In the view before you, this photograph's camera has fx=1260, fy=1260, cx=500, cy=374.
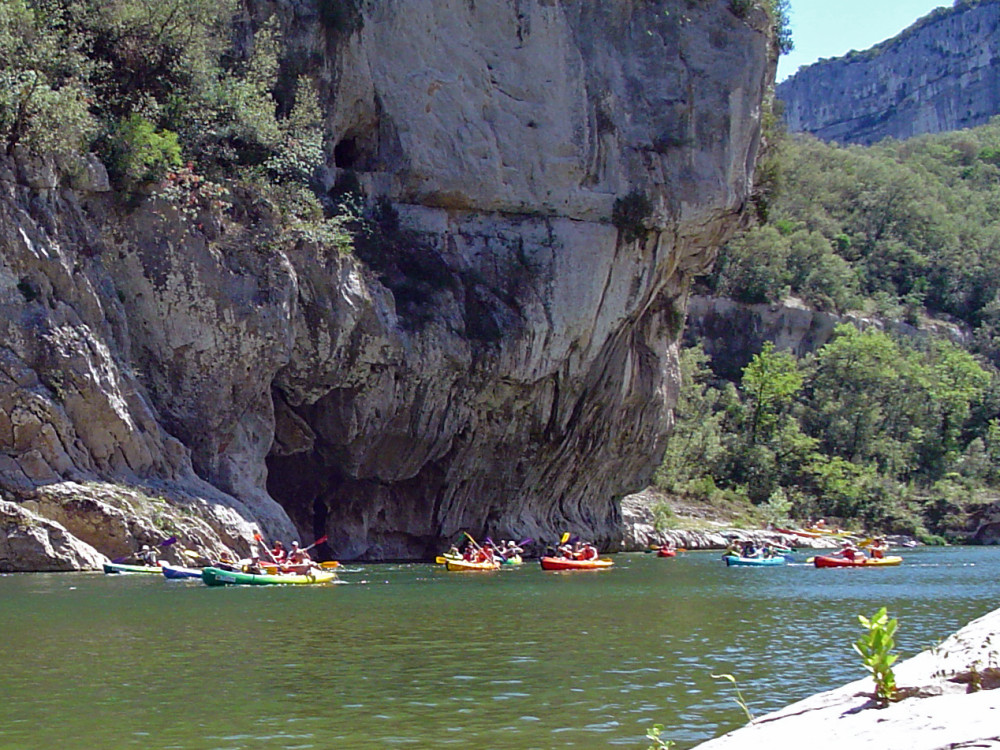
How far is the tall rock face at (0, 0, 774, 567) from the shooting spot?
33219mm

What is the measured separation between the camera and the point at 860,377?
7531cm

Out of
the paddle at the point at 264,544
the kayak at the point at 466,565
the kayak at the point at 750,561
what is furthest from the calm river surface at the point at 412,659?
the kayak at the point at 750,561

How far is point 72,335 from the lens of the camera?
30609 millimetres

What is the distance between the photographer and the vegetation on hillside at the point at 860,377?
6838 cm

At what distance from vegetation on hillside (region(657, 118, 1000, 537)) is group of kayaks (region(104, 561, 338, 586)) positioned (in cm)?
2804

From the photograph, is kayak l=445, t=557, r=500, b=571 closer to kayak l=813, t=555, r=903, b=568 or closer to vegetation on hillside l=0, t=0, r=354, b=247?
vegetation on hillside l=0, t=0, r=354, b=247

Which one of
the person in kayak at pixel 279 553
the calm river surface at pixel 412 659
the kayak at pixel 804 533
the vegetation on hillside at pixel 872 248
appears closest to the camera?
the calm river surface at pixel 412 659

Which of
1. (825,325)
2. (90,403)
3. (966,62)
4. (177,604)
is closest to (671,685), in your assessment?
(177,604)

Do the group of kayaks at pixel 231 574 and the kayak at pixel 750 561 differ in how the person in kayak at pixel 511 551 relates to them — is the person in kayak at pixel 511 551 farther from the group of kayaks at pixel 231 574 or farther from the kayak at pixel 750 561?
the group of kayaks at pixel 231 574

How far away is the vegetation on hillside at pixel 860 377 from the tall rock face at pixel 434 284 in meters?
8.32

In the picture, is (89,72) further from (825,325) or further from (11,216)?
(825,325)

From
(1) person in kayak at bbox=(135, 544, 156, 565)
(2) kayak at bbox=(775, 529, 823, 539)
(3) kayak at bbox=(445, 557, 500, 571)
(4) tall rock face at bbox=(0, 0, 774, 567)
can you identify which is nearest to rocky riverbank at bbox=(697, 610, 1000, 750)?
(1) person in kayak at bbox=(135, 544, 156, 565)

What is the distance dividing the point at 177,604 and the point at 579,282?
23.1m

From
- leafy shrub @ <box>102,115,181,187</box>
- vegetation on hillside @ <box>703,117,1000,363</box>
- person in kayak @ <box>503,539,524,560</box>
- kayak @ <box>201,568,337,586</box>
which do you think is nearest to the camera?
kayak @ <box>201,568,337,586</box>
